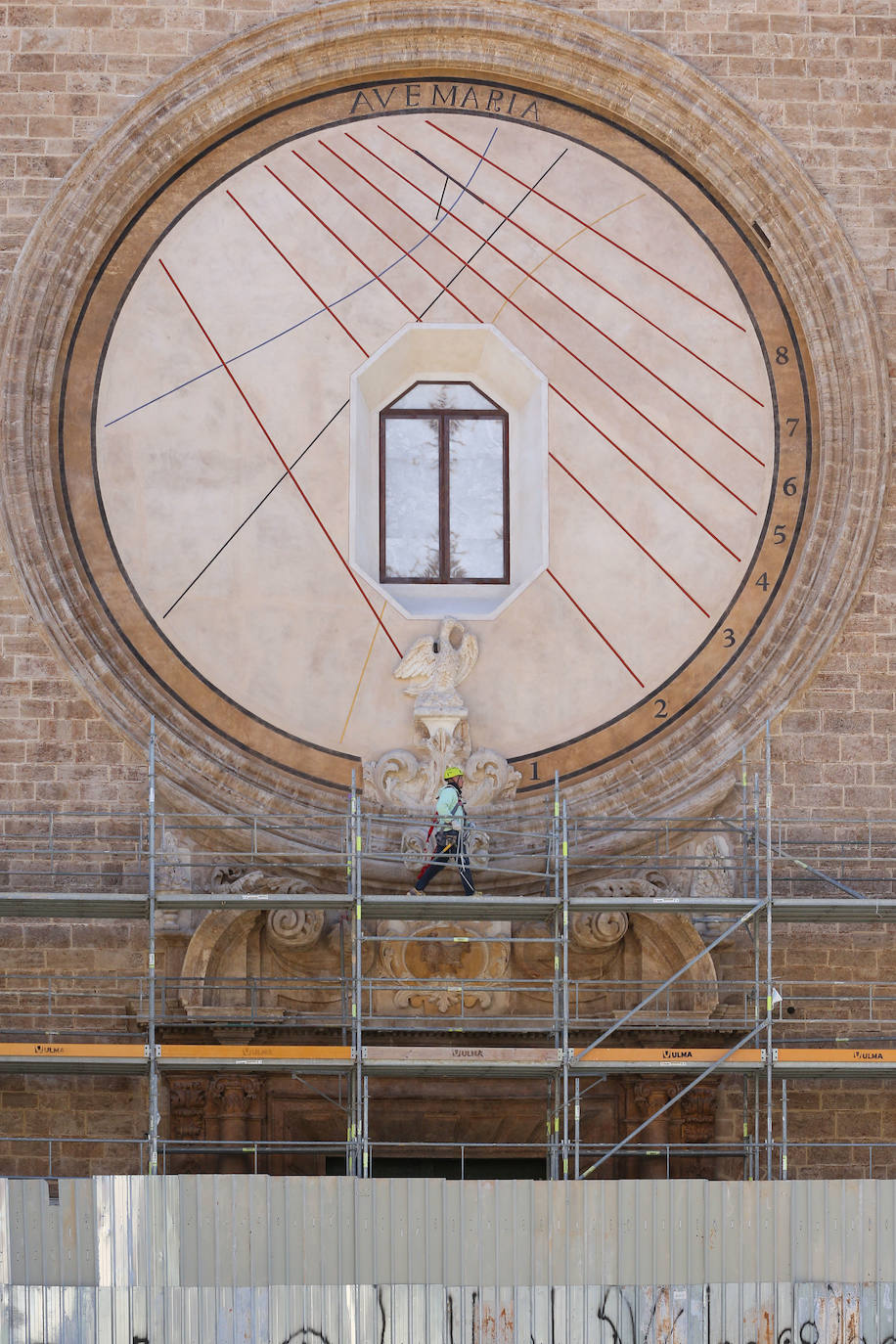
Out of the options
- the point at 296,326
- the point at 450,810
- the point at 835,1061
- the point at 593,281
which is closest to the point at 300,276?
the point at 296,326

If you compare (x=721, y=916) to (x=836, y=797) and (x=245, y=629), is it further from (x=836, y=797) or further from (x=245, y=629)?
(x=245, y=629)

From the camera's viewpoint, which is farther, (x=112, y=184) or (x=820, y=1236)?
(x=112, y=184)

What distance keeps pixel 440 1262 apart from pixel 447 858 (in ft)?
10.8

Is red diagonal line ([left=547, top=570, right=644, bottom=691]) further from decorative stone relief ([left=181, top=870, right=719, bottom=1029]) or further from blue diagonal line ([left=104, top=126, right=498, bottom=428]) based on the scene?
blue diagonal line ([left=104, top=126, right=498, bottom=428])

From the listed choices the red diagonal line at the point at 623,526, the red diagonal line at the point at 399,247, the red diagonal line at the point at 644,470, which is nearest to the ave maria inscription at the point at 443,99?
the red diagonal line at the point at 399,247

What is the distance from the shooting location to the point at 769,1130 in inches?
623

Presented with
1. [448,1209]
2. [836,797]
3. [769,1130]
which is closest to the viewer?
[448,1209]

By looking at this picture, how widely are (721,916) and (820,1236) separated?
330 centimetres

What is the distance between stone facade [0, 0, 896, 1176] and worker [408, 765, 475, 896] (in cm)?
153

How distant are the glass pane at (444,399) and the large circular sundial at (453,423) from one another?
2 centimetres

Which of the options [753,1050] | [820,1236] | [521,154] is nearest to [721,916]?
[753,1050]

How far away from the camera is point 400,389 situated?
59.1 ft

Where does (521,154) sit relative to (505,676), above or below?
above

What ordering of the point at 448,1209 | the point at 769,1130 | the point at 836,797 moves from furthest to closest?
1. the point at 836,797
2. the point at 769,1130
3. the point at 448,1209
